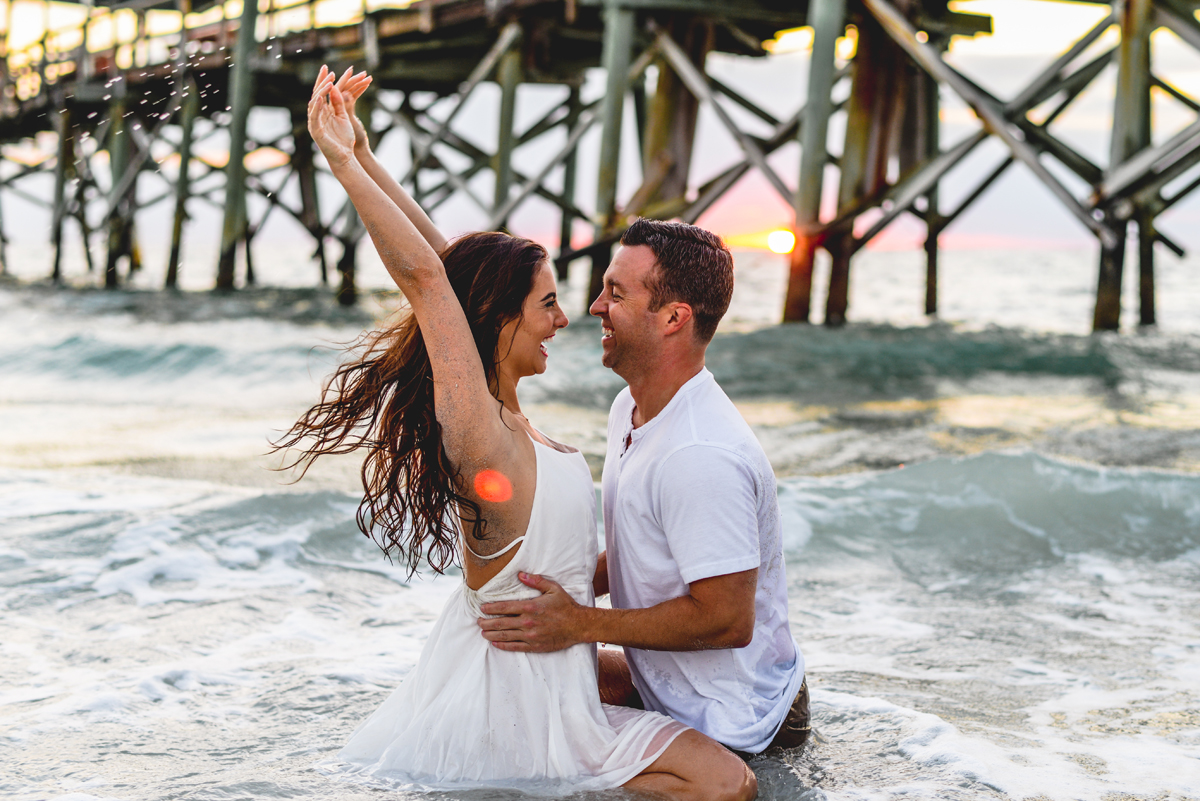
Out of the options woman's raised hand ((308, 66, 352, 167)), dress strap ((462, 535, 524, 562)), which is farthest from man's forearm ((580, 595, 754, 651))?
woman's raised hand ((308, 66, 352, 167))

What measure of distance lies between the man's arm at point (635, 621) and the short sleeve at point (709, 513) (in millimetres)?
44

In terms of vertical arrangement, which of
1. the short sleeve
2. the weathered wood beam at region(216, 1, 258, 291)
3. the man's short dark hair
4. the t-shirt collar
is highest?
the weathered wood beam at region(216, 1, 258, 291)

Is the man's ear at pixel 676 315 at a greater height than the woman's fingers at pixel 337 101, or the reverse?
the woman's fingers at pixel 337 101

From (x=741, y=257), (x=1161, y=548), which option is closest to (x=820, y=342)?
(x=1161, y=548)

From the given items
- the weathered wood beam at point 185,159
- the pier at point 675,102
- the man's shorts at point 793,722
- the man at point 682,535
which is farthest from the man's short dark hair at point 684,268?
the weathered wood beam at point 185,159

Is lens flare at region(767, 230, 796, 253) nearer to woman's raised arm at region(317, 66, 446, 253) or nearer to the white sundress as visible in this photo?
woman's raised arm at region(317, 66, 446, 253)

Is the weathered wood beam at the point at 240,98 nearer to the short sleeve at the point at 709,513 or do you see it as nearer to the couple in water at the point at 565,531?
the couple in water at the point at 565,531

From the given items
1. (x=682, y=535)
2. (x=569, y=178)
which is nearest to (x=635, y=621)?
(x=682, y=535)

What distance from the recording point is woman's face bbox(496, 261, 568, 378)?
2338 mm

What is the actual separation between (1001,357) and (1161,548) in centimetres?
605

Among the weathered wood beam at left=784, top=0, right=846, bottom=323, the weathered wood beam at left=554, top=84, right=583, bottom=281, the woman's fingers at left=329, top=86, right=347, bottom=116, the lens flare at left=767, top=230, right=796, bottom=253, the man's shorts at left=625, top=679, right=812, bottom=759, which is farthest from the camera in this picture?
the weathered wood beam at left=554, top=84, right=583, bottom=281

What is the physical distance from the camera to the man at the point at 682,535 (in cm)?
224

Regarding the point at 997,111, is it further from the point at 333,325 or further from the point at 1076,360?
the point at 333,325

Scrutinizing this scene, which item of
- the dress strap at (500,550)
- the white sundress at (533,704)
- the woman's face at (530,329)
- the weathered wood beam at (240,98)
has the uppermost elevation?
the weathered wood beam at (240,98)
